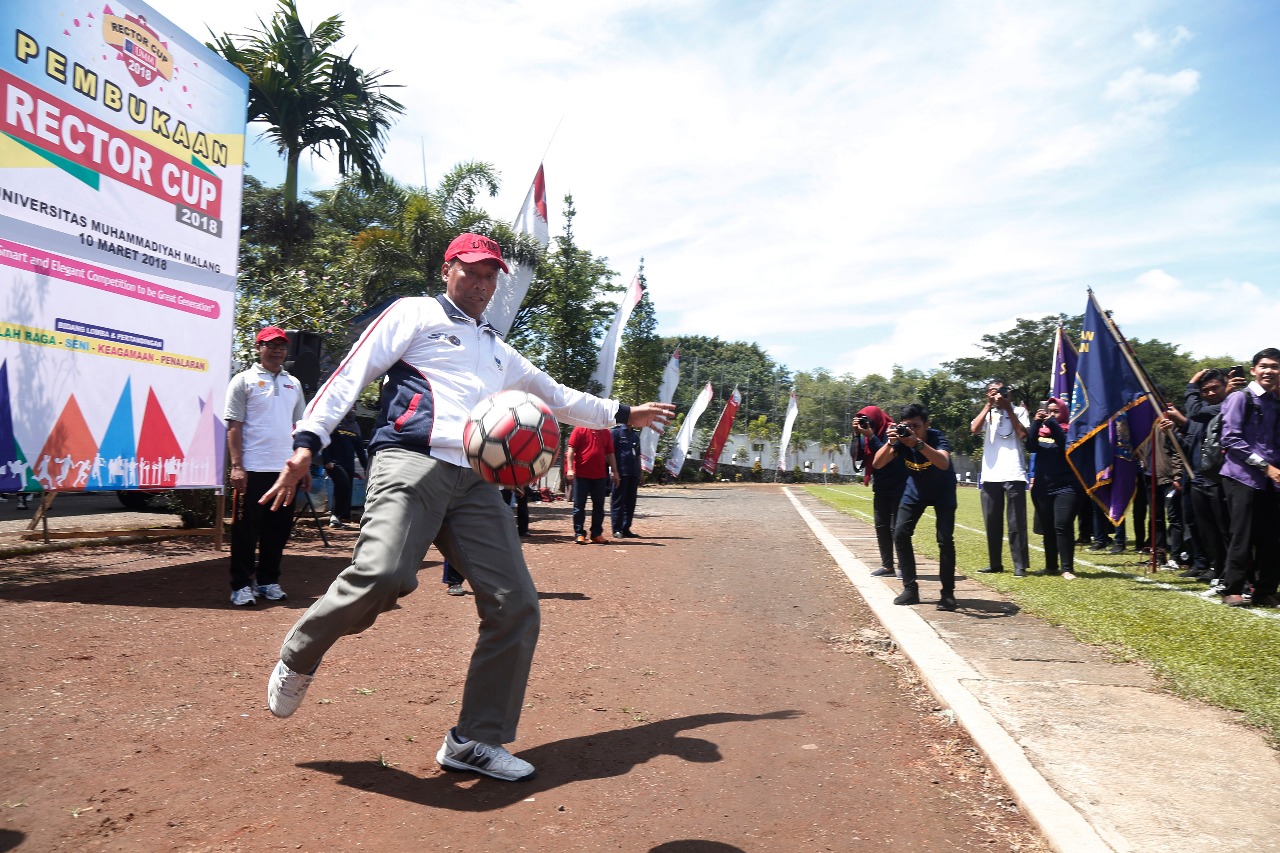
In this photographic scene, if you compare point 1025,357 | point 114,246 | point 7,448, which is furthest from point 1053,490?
point 1025,357

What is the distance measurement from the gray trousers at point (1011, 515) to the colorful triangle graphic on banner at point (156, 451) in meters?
8.16

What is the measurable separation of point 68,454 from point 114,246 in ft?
6.05

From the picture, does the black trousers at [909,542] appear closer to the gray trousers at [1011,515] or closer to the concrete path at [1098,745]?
the concrete path at [1098,745]

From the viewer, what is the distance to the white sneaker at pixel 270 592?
7375mm

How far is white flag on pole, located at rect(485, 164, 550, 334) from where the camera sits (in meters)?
13.0

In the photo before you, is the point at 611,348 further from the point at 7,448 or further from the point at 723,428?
the point at 723,428

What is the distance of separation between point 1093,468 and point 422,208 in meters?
18.0

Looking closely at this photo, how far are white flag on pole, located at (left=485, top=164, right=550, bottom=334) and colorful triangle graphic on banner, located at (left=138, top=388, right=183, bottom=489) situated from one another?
4763mm

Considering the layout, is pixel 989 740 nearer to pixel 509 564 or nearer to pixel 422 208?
pixel 509 564

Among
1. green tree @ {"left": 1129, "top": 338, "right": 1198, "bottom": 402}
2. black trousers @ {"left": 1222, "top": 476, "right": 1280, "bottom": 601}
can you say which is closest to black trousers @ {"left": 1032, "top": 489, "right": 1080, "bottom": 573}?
black trousers @ {"left": 1222, "top": 476, "right": 1280, "bottom": 601}

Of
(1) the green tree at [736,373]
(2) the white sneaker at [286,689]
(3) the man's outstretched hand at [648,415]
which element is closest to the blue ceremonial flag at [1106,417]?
(3) the man's outstretched hand at [648,415]

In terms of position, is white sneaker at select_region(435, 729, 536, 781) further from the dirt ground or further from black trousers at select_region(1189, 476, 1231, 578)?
black trousers at select_region(1189, 476, 1231, 578)

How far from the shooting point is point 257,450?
7109mm

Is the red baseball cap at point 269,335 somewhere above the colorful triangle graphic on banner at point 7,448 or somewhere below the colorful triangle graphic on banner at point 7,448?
above
